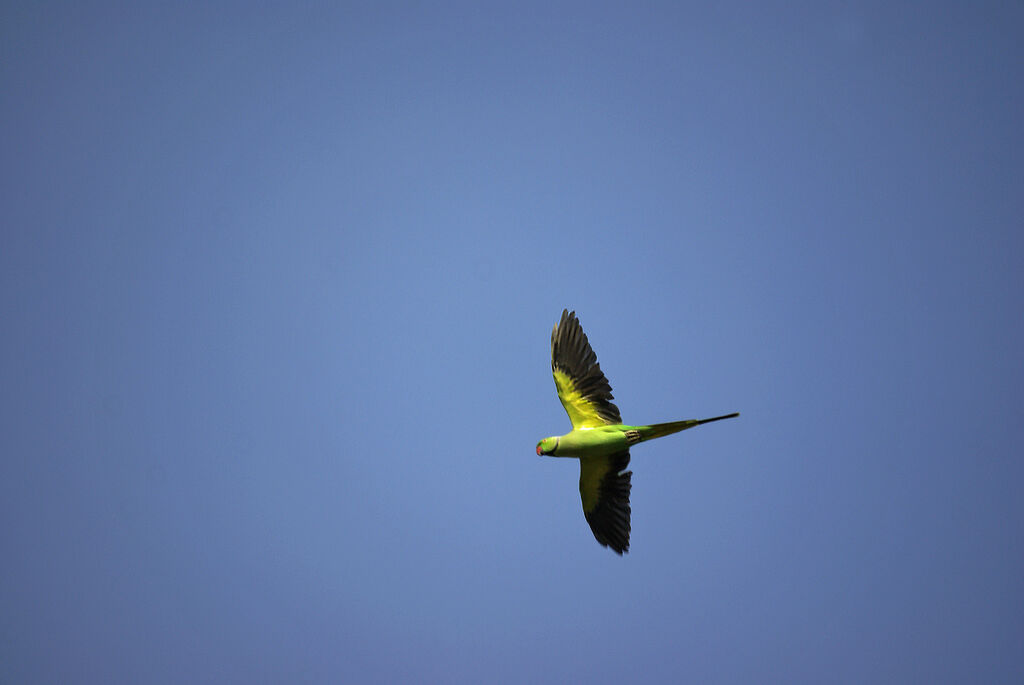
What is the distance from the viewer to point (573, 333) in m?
15.5

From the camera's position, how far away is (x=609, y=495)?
15.5 m

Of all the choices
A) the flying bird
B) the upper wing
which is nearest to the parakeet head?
the flying bird

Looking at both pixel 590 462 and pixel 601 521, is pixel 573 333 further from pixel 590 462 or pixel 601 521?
pixel 601 521

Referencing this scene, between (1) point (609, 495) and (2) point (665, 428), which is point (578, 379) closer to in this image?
(2) point (665, 428)

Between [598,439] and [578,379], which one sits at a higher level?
[578,379]

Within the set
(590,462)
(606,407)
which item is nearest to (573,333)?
(606,407)

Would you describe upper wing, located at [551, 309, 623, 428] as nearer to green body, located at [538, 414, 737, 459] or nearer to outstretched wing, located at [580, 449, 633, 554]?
green body, located at [538, 414, 737, 459]

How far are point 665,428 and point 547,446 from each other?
248cm

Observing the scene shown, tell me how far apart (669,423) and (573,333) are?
3.07m

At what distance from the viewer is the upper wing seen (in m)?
15.0

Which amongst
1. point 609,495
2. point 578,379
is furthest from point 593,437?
point 609,495

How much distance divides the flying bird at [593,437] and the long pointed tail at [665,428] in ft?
0.08

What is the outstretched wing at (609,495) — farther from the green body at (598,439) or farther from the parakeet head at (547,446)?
the parakeet head at (547,446)

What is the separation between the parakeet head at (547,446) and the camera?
1444 centimetres
